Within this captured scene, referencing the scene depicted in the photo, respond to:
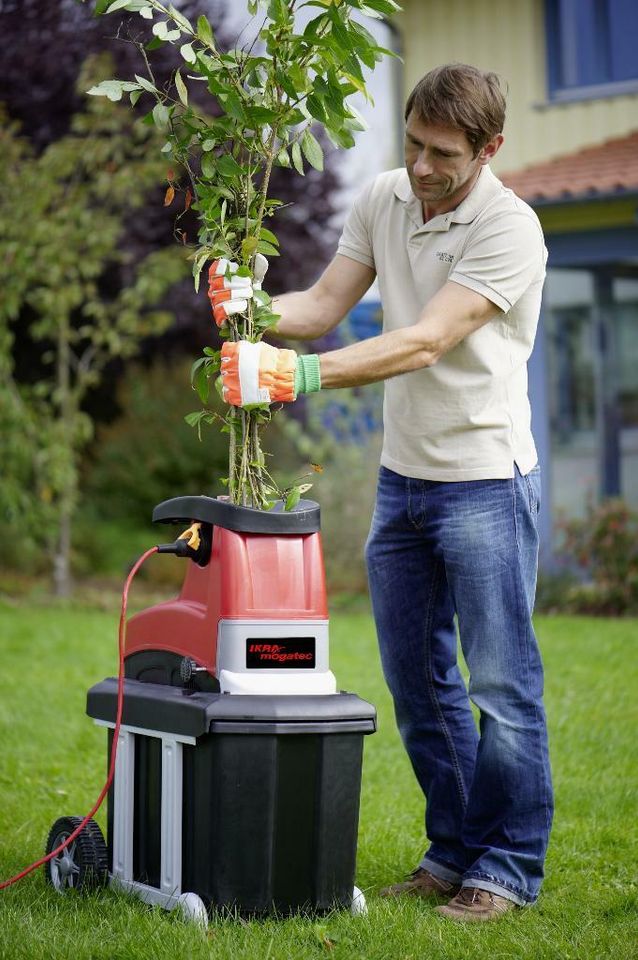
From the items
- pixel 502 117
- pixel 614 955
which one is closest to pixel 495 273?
pixel 502 117

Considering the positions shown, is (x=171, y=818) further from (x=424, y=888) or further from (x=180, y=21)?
(x=180, y=21)

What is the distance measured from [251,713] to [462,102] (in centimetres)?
138

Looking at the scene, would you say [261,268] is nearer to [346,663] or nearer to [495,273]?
[495,273]

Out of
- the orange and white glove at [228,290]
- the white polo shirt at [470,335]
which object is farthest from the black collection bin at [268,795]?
the orange and white glove at [228,290]

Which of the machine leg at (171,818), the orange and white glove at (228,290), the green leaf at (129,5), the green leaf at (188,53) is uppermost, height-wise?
the green leaf at (129,5)

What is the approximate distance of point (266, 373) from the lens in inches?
111

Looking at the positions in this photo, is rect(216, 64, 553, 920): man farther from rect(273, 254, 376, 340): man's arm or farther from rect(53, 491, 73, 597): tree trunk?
rect(53, 491, 73, 597): tree trunk

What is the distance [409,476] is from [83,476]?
954cm

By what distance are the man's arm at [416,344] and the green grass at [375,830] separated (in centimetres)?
118

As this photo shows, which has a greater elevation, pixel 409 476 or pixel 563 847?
pixel 409 476

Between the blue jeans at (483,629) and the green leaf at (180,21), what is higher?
the green leaf at (180,21)

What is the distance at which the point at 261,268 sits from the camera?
312cm

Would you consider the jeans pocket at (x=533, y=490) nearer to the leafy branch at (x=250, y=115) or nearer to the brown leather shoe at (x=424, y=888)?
the leafy branch at (x=250, y=115)

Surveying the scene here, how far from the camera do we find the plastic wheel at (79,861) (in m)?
3.21
